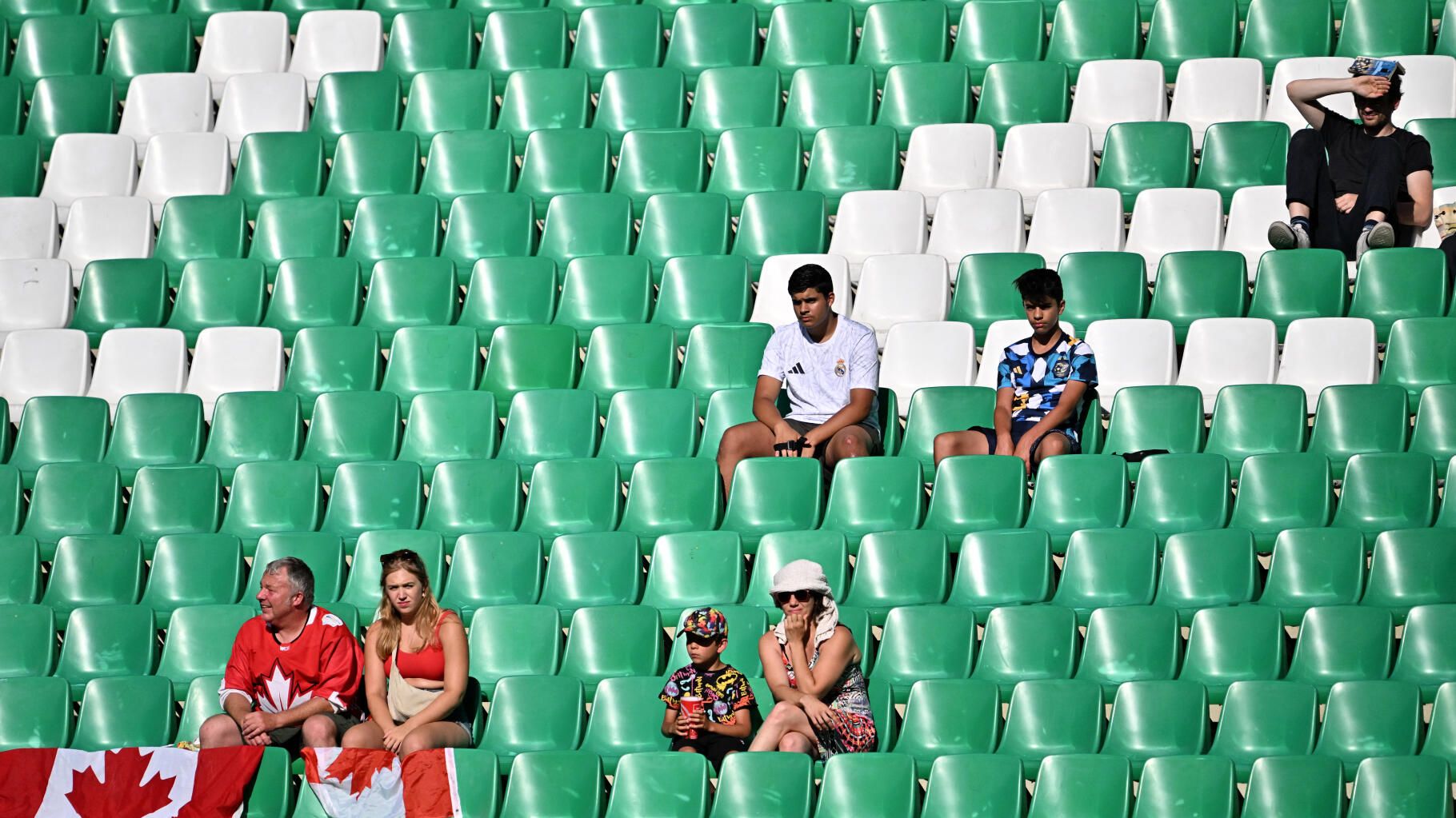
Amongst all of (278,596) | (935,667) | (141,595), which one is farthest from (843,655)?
(141,595)

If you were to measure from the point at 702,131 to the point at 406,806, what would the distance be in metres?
3.17

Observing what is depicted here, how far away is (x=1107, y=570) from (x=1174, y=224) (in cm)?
164

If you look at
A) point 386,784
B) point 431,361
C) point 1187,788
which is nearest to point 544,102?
point 431,361

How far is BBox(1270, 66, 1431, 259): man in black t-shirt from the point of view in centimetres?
600

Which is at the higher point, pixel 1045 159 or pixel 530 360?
pixel 1045 159

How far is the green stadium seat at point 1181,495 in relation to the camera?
5211 millimetres

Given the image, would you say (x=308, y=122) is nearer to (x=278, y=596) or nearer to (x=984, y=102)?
(x=984, y=102)

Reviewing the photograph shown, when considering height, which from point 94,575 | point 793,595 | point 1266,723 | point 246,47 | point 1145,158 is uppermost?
point 246,47

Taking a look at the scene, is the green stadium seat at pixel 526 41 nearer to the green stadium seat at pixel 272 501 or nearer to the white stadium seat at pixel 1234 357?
the green stadium seat at pixel 272 501

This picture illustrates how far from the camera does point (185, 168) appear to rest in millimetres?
7078

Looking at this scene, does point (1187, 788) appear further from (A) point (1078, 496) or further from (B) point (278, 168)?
(B) point (278, 168)

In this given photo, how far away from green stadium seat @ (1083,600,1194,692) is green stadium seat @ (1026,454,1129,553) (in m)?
0.42

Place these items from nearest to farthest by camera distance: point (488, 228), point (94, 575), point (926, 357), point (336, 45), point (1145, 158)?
point (94, 575) < point (926, 357) < point (1145, 158) < point (488, 228) < point (336, 45)

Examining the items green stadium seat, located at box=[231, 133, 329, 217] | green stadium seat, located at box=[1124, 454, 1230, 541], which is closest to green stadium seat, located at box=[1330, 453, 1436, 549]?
green stadium seat, located at box=[1124, 454, 1230, 541]
